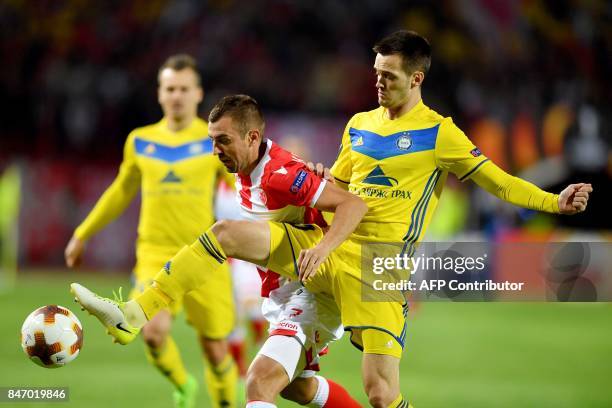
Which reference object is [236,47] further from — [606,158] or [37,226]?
[606,158]

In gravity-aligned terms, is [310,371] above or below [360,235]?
below

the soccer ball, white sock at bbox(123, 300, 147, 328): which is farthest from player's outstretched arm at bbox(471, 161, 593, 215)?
the soccer ball

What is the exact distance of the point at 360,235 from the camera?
5.01 m

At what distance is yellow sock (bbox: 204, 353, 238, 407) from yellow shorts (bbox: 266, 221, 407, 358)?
5.68 ft

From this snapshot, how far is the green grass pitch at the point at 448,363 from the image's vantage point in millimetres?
7520

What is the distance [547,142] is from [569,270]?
378 inches

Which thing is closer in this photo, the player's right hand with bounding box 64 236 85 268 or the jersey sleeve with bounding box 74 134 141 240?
the player's right hand with bounding box 64 236 85 268

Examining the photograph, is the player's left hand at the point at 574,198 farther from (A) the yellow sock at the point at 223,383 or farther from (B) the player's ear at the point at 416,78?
(A) the yellow sock at the point at 223,383

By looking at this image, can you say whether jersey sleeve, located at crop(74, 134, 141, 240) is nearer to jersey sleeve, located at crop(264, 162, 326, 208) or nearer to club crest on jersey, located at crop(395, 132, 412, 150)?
jersey sleeve, located at crop(264, 162, 326, 208)

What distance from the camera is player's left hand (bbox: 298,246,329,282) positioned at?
441cm

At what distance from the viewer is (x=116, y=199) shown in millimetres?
6816

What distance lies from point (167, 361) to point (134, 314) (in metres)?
2.07

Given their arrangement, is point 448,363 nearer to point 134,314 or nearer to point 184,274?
point 184,274

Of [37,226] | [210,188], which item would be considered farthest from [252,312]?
[37,226]
